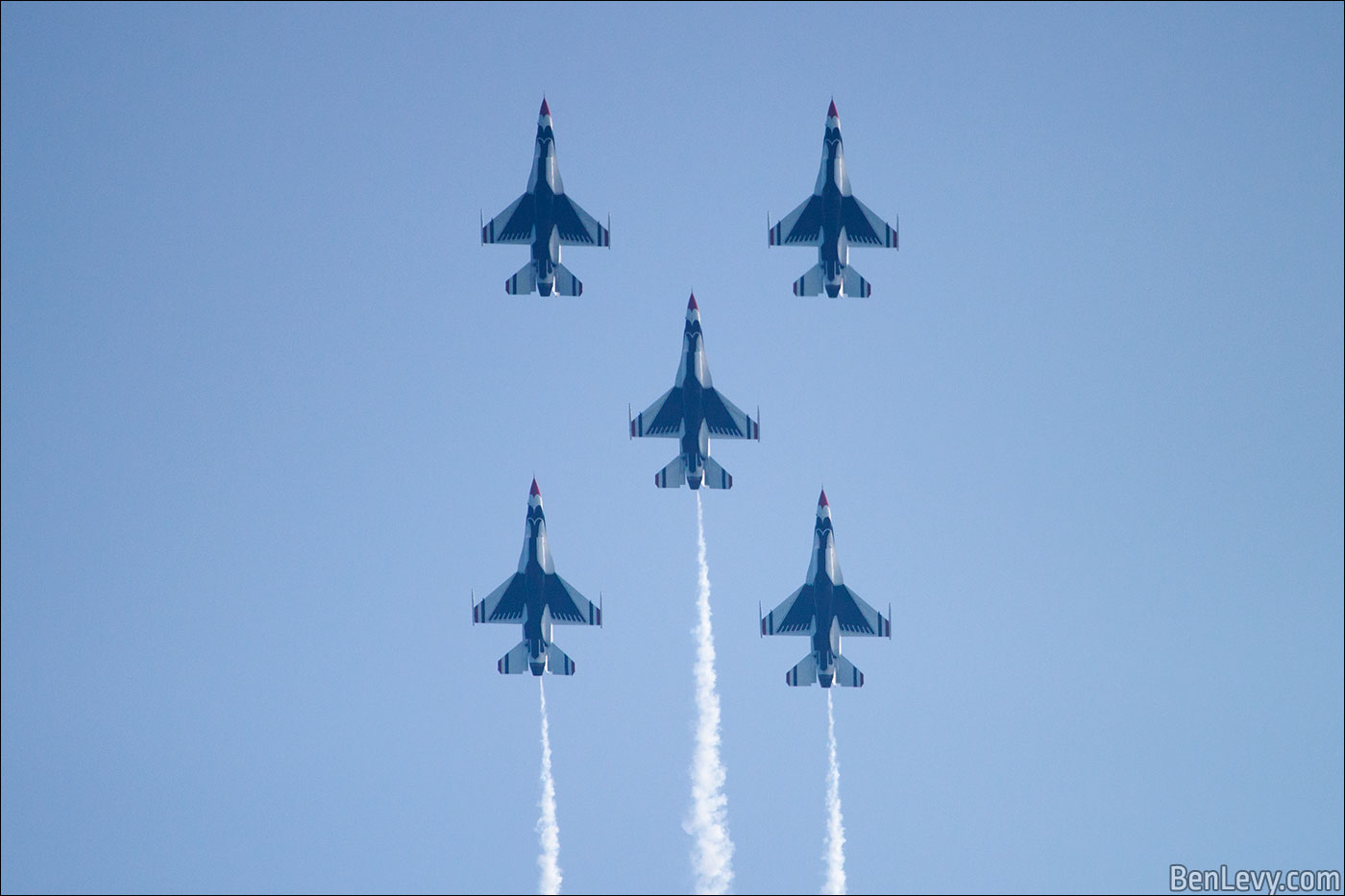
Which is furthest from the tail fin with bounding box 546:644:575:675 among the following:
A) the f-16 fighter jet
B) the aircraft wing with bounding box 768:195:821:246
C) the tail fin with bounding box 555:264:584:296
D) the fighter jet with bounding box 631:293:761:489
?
the aircraft wing with bounding box 768:195:821:246

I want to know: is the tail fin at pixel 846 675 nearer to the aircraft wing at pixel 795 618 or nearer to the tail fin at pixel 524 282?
the aircraft wing at pixel 795 618

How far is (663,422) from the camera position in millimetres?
114812

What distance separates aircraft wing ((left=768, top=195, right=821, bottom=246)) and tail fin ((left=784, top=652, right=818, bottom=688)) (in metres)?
22.6

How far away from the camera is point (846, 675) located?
113 m

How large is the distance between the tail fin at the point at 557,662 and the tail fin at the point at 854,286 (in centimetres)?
2467

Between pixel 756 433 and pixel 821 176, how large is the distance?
47.6 feet

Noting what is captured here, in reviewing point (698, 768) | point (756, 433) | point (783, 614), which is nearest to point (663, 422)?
point (756, 433)

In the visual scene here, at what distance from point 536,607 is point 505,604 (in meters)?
1.93

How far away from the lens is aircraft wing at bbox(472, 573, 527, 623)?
113 meters

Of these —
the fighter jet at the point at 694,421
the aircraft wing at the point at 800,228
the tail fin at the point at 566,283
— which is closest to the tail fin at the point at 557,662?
the fighter jet at the point at 694,421

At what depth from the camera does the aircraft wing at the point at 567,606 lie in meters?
113

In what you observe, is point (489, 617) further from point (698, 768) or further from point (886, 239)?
point (886, 239)

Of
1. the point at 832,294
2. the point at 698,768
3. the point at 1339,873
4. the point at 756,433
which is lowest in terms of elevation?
the point at 1339,873

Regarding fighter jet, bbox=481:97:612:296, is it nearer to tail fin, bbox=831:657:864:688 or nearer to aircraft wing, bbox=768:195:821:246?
aircraft wing, bbox=768:195:821:246
